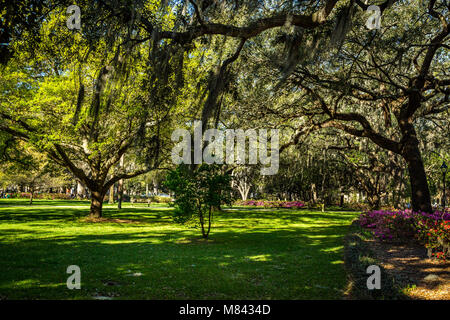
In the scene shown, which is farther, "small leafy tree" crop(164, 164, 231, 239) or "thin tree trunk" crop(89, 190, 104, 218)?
"thin tree trunk" crop(89, 190, 104, 218)

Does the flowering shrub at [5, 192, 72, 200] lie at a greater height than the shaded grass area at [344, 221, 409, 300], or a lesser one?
lesser

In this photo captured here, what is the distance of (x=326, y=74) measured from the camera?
1110 cm

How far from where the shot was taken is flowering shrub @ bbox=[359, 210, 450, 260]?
25.5 ft

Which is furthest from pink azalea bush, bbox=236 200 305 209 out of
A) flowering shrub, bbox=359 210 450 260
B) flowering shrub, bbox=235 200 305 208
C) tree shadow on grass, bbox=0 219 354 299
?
tree shadow on grass, bbox=0 219 354 299

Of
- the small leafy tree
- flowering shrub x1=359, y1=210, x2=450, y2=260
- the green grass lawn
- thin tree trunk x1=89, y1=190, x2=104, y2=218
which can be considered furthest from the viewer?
thin tree trunk x1=89, y1=190, x2=104, y2=218

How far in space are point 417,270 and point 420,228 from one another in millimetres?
3228

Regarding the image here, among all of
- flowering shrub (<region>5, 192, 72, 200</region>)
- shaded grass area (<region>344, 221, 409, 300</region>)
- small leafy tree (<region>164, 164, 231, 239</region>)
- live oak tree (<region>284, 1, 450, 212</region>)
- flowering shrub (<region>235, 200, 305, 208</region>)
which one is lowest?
flowering shrub (<region>235, 200, 305, 208</region>)

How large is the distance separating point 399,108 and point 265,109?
5.68 m

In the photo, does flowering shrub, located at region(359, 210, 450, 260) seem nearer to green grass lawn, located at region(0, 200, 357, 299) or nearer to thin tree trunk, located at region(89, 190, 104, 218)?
green grass lawn, located at region(0, 200, 357, 299)

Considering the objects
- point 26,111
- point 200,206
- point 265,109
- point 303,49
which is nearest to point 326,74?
point 265,109

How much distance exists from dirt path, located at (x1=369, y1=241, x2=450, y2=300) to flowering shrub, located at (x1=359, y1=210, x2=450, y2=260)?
377mm

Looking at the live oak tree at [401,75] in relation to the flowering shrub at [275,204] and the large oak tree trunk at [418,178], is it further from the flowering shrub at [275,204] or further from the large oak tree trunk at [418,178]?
the flowering shrub at [275,204]

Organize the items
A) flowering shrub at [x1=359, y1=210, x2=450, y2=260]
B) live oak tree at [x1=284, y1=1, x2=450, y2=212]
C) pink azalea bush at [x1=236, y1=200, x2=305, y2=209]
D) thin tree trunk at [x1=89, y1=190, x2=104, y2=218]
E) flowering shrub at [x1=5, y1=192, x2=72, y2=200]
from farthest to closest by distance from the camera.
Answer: flowering shrub at [x1=5, y1=192, x2=72, y2=200] → pink azalea bush at [x1=236, y1=200, x2=305, y2=209] → thin tree trunk at [x1=89, y1=190, x2=104, y2=218] → live oak tree at [x1=284, y1=1, x2=450, y2=212] → flowering shrub at [x1=359, y1=210, x2=450, y2=260]

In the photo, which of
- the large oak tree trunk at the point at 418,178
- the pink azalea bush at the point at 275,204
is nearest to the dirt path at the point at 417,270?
the large oak tree trunk at the point at 418,178
